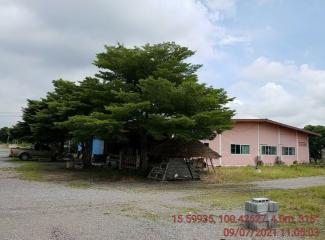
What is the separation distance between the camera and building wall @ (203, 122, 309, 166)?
35.8m

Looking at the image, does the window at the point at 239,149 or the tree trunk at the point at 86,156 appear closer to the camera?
the tree trunk at the point at 86,156

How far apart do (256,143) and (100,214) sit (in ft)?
93.1

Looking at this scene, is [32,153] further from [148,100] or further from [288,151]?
[288,151]

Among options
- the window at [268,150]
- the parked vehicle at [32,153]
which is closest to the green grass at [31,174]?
the parked vehicle at [32,153]

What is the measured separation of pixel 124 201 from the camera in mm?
13805

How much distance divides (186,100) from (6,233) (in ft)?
46.3

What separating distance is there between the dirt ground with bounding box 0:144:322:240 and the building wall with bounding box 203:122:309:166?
1912 centimetres

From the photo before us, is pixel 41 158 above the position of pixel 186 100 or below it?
below

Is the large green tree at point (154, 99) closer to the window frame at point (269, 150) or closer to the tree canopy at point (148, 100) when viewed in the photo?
the tree canopy at point (148, 100)

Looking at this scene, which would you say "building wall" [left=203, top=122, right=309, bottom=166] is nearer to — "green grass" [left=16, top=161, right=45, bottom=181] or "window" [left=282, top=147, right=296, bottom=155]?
"window" [left=282, top=147, right=296, bottom=155]

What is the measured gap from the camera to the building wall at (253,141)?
1407 inches

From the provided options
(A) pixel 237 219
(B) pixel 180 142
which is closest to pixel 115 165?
(B) pixel 180 142

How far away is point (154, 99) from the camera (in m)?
21.4

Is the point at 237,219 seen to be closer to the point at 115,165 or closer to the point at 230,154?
the point at 115,165
